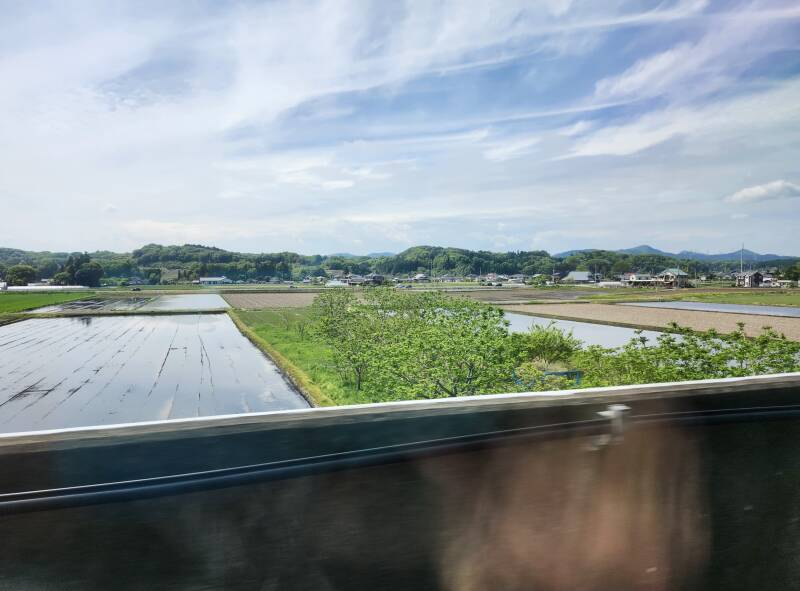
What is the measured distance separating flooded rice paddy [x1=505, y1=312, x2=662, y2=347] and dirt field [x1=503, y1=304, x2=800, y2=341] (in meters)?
0.16

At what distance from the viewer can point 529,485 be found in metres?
1.18

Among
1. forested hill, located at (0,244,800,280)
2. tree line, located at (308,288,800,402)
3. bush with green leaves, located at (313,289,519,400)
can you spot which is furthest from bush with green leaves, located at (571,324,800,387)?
forested hill, located at (0,244,800,280)

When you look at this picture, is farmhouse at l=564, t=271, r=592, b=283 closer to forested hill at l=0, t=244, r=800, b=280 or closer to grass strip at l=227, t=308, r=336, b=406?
forested hill at l=0, t=244, r=800, b=280

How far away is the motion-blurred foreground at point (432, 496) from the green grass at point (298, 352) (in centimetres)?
786

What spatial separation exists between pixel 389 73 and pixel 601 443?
20.2 ft

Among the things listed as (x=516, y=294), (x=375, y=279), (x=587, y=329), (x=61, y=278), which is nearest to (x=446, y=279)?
(x=375, y=279)

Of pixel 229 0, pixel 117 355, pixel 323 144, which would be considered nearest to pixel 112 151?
pixel 229 0

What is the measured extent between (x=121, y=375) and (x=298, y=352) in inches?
210

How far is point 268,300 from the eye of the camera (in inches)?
619

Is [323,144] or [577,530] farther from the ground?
[323,144]

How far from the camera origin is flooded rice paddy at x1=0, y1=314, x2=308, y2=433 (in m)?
6.43

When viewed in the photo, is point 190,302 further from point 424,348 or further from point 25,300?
point 424,348

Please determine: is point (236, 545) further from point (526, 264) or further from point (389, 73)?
point (526, 264)

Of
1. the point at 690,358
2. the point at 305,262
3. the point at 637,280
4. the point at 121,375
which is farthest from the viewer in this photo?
the point at 637,280
